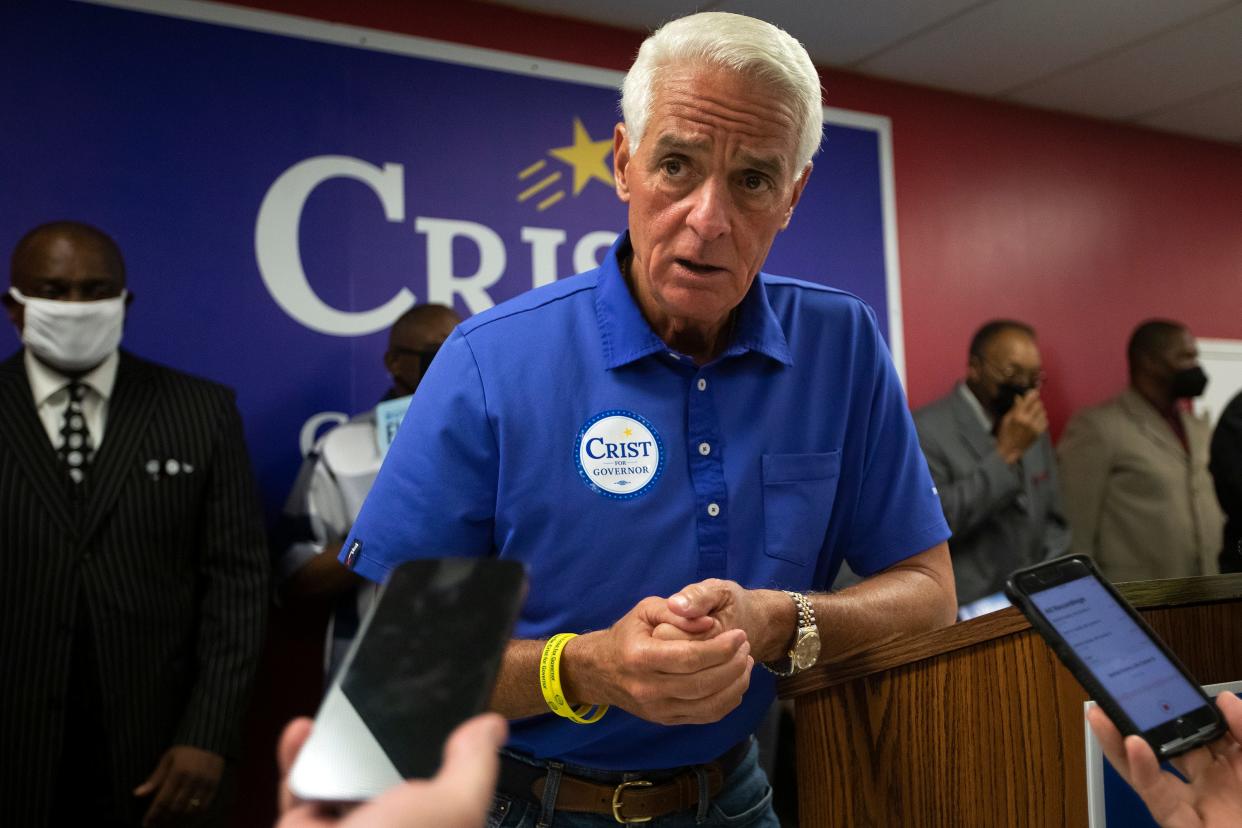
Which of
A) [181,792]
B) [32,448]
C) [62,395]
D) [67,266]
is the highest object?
[67,266]

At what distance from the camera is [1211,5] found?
428cm

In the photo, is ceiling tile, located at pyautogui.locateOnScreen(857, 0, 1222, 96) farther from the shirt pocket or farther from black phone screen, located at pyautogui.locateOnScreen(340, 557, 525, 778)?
black phone screen, located at pyautogui.locateOnScreen(340, 557, 525, 778)

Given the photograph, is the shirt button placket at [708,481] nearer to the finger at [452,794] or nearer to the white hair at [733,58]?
the white hair at [733,58]

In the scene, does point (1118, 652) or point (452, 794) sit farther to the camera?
point (1118, 652)

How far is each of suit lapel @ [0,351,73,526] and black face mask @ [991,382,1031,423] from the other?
3.34m

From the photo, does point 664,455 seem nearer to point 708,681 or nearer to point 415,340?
point 708,681

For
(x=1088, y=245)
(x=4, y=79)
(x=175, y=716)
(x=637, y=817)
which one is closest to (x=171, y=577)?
(x=175, y=716)

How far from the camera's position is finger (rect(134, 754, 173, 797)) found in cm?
259

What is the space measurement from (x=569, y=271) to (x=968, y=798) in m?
3.11

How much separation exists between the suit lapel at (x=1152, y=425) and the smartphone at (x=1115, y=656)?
429cm

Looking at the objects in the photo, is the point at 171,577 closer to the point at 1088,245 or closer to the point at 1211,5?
the point at 1211,5

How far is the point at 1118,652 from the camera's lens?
3.08 ft

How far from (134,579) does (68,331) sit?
2.10ft

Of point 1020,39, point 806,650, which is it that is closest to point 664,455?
point 806,650
